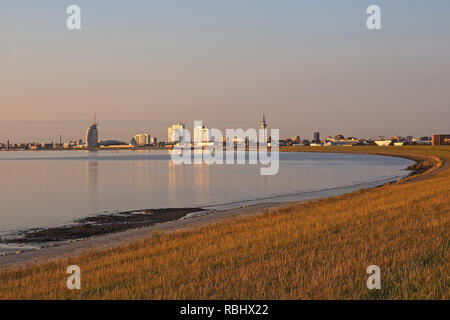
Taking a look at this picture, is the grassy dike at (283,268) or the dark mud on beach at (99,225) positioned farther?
the dark mud on beach at (99,225)

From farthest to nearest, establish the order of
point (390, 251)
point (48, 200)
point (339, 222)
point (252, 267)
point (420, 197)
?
point (48, 200), point (420, 197), point (339, 222), point (390, 251), point (252, 267)

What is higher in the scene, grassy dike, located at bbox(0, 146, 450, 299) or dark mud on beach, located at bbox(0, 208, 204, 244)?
grassy dike, located at bbox(0, 146, 450, 299)

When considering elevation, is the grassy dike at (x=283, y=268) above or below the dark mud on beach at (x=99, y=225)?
above

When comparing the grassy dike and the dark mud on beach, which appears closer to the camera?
the grassy dike

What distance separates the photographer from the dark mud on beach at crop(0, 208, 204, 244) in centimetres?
2467

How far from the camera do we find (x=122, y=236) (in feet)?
73.5

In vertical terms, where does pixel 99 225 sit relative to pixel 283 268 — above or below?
below

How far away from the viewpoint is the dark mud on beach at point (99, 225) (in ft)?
80.9

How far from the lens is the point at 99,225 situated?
29344mm

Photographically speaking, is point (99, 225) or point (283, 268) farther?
point (99, 225)
